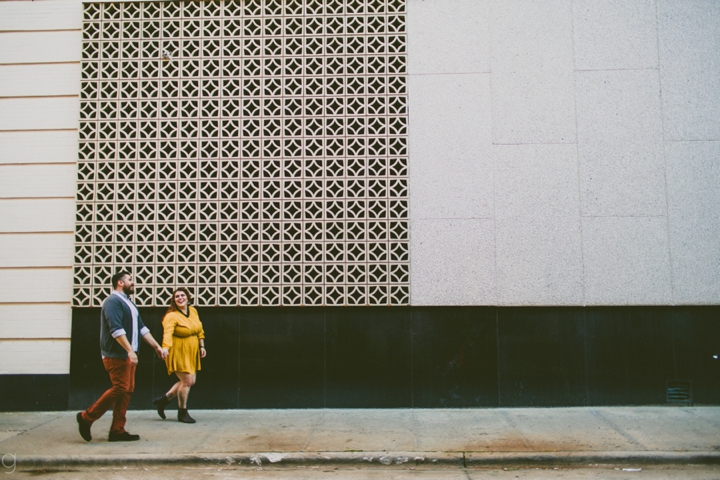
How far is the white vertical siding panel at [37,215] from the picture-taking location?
31.7ft

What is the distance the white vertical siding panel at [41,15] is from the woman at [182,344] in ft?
15.8

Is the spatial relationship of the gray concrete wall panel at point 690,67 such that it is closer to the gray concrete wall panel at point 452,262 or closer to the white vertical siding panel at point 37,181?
the gray concrete wall panel at point 452,262

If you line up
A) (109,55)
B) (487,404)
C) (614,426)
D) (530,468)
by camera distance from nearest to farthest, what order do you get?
(530,468)
(614,426)
(487,404)
(109,55)

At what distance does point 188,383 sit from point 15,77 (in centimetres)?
550

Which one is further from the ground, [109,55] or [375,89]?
[109,55]

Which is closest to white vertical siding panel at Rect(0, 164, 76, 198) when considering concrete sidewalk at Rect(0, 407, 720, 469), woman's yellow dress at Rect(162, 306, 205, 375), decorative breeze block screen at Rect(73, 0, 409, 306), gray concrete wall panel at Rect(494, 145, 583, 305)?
decorative breeze block screen at Rect(73, 0, 409, 306)

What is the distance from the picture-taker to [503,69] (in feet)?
31.9

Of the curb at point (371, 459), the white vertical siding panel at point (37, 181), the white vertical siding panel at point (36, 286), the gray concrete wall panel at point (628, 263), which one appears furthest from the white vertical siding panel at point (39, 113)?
the gray concrete wall panel at point (628, 263)

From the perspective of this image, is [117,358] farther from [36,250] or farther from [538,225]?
[538,225]

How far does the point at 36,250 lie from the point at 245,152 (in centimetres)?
339

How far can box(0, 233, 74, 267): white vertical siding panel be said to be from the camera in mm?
9625

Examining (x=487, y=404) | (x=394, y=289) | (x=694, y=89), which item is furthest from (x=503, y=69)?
(x=487, y=404)

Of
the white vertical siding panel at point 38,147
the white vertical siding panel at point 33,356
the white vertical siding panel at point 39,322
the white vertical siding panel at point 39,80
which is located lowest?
the white vertical siding panel at point 33,356

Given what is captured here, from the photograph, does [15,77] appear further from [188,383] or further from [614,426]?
[614,426]
